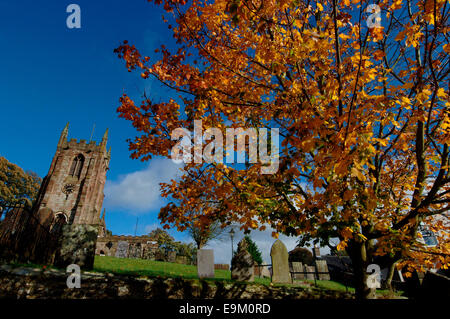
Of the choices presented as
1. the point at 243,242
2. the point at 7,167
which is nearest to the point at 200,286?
the point at 243,242

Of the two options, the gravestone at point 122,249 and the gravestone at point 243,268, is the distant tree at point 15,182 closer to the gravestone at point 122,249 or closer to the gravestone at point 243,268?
the gravestone at point 122,249

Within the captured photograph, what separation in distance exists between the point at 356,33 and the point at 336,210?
353cm

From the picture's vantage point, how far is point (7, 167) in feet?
129

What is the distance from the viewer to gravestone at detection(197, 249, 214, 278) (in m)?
11.3

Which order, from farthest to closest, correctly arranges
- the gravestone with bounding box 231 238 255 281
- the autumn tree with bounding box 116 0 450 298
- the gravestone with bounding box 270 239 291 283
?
the gravestone with bounding box 270 239 291 283 → the gravestone with bounding box 231 238 255 281 → the autumn tree with bounding box 116 0 450 298

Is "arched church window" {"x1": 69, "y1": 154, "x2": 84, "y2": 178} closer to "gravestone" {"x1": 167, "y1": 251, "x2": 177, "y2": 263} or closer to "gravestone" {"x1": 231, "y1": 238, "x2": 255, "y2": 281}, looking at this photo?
"gravestone" {"x1": 167, "y1": 251, "x2": 177, "y2": 263}

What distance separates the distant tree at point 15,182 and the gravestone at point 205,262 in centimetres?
4019

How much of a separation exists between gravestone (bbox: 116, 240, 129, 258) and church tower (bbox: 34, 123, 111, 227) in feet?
20.2

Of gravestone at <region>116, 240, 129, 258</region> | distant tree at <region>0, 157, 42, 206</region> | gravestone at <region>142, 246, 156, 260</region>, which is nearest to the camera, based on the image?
gravestone at <region>142, 246, 156, 260</region>

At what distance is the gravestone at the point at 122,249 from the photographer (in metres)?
27.8

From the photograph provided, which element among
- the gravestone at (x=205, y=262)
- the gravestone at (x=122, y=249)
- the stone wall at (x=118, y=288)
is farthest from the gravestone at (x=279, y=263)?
the gravestone at (x=122, y=249)

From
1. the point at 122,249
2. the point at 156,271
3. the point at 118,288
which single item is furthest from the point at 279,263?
the point at 122,249

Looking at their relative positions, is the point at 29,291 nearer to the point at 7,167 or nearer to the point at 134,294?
the point at 134,294

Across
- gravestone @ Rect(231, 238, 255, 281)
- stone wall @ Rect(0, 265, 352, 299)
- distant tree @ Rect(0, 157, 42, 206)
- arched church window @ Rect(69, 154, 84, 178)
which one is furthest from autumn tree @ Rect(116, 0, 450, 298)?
distant tree @ Rect(0, 157, 42, 206)
